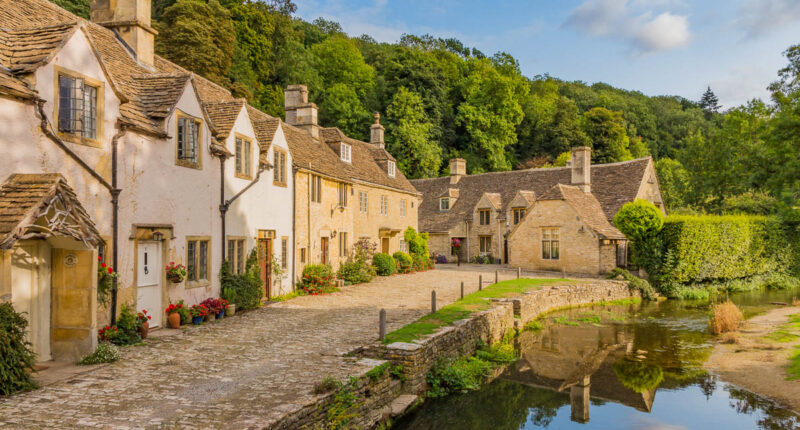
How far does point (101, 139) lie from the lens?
11.7m

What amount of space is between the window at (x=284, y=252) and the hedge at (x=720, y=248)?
2254cm

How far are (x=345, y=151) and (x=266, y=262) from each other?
12.9m

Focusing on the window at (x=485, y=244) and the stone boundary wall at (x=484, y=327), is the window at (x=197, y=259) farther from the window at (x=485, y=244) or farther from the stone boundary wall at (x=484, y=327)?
the window at (x=485, y=244)

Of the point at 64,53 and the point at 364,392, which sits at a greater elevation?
the point at 64,53

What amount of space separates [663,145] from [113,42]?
81431 millimetres

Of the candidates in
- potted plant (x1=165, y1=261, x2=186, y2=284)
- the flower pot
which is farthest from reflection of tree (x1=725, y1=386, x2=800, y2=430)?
potted plant (x1=165, y1=261, x2=186, y2=284)

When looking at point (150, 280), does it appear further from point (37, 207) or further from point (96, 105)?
point (37, 207)

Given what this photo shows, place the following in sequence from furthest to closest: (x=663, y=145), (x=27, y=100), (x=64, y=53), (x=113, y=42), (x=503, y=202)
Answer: (x=663, y=145) < (x=503, y=202) < (x=113, y=42) < (x=64, y=53) < (x=27, y=100)

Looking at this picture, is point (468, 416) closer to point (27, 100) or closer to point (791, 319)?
point (27, 100)

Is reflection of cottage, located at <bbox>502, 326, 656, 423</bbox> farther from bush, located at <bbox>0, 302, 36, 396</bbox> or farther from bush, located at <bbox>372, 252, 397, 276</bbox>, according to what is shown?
bush, located at <bbox>372, 252, 397, 276</bbox>

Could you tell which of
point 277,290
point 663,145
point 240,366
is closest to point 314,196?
point 277,290

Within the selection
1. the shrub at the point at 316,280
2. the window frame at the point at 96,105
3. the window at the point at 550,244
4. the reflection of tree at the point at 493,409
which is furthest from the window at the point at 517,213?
the window frame at the point at 96,105

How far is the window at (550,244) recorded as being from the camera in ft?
113

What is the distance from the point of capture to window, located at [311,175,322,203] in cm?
2373
